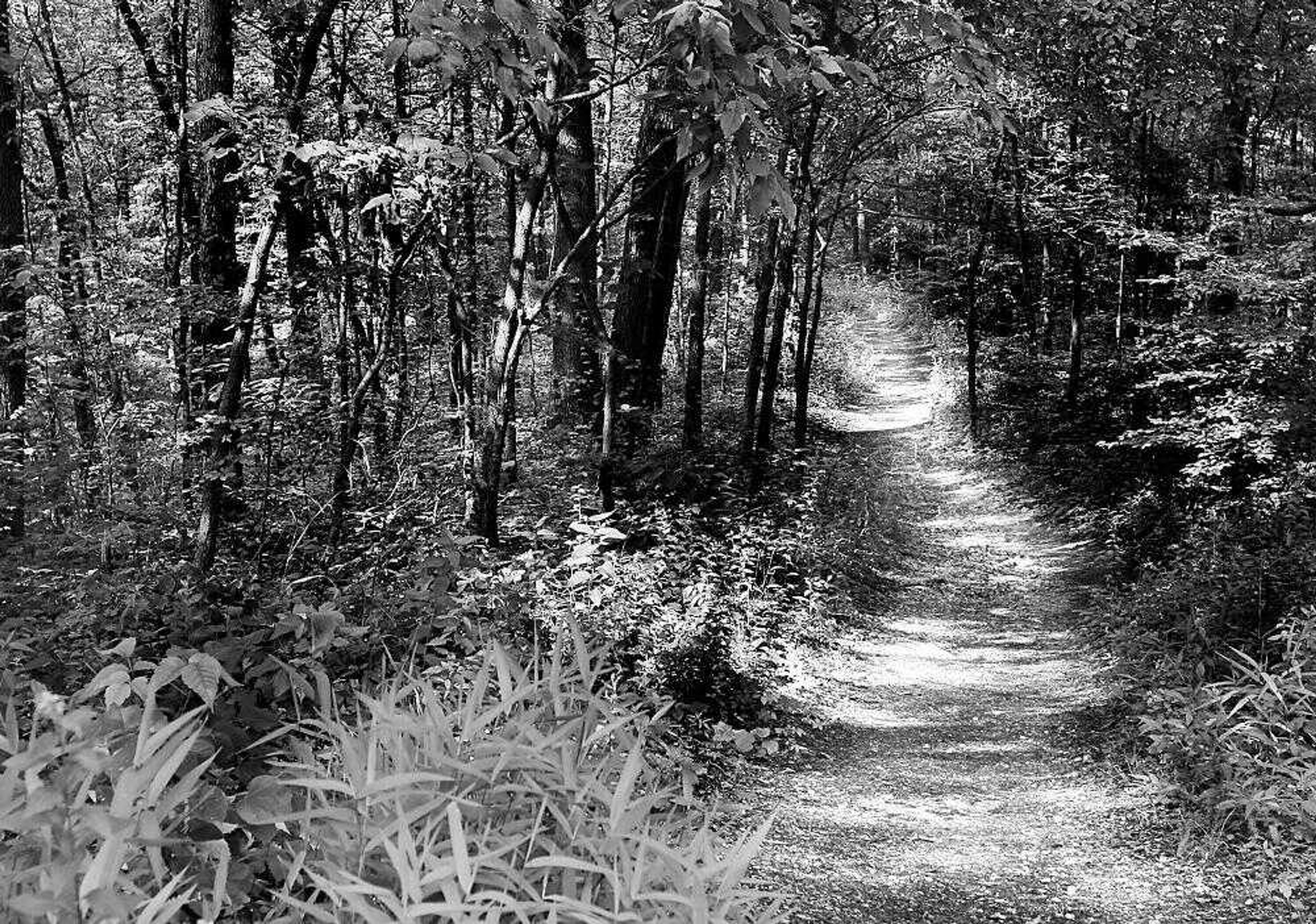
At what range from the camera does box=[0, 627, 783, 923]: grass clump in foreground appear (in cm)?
155

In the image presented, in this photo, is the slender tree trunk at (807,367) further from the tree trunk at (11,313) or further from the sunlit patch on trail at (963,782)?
the tree trunk at (11,313)

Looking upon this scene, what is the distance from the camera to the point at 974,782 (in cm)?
575

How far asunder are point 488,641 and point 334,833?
3.74 ft

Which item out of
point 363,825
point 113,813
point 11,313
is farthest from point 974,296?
point 113,813

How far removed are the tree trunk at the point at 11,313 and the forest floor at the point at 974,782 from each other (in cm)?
522

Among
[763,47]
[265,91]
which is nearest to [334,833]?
[763,47]

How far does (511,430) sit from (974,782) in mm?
5165

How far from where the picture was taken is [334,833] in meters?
2.08

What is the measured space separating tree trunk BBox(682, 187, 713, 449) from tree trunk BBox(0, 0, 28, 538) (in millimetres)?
6762

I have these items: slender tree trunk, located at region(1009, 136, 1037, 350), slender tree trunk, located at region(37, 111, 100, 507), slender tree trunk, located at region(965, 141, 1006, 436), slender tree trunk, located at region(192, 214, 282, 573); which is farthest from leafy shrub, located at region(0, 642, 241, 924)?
slender tree trunk, located at region(965, 141, 1006, 436)

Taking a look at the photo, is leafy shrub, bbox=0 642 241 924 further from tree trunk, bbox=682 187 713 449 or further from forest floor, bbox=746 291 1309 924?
tree trunk, bbox=682 187 713 449

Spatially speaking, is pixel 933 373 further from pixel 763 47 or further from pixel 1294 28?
pixel 763 47

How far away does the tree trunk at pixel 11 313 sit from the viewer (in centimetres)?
628

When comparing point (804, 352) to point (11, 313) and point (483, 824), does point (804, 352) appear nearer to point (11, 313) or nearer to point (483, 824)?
point (11, 313)
